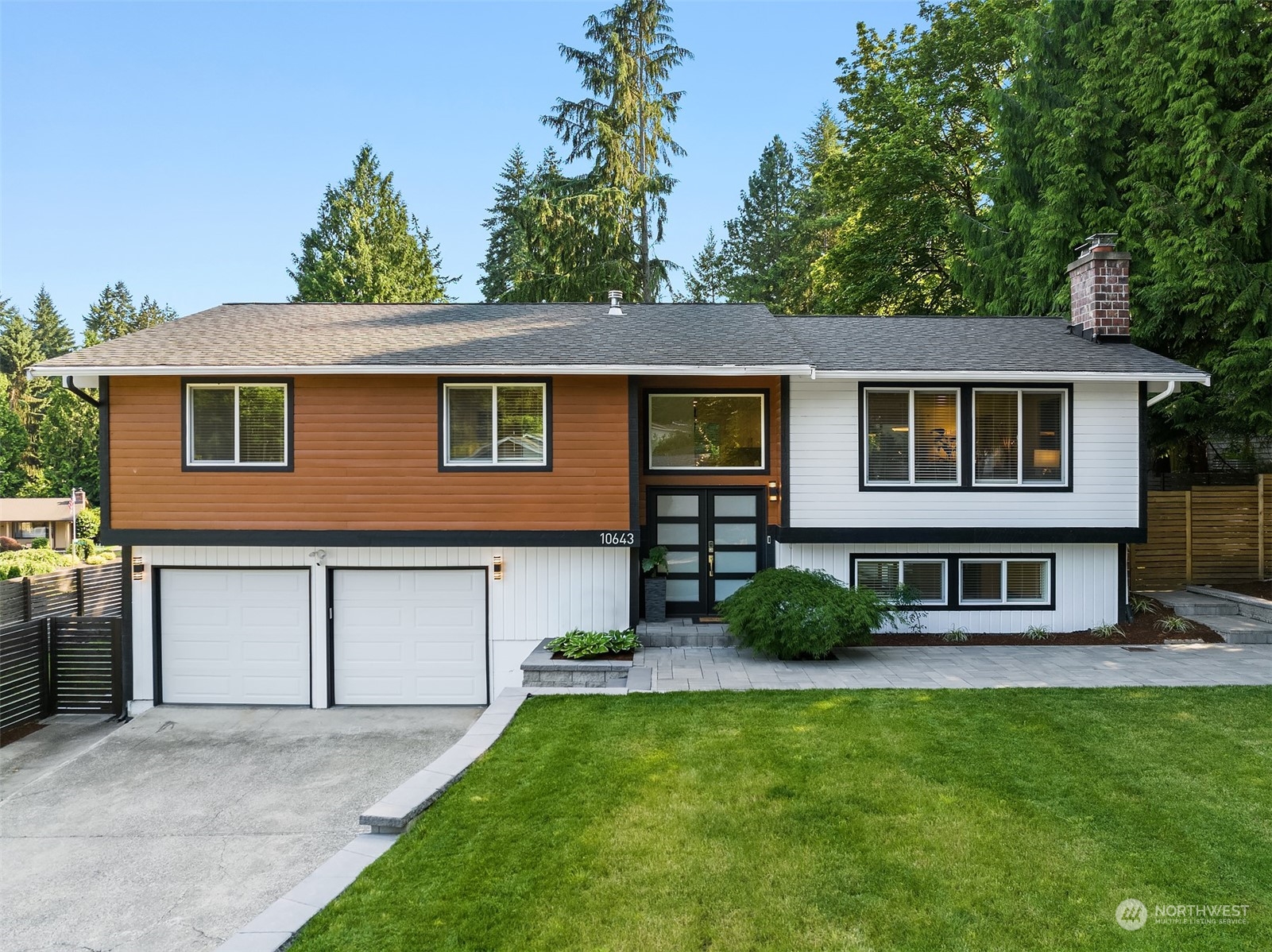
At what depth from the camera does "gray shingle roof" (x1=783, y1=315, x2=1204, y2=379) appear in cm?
935

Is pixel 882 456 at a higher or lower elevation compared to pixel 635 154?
lower

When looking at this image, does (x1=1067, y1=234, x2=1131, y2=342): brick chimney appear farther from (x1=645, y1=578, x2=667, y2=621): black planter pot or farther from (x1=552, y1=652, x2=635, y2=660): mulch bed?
(x1=552, y1=652, x2=635, y2=660): mulch bed

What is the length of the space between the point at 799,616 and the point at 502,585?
3.82 m

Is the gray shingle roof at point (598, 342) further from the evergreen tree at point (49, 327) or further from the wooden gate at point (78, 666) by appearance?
the evergreen tree at point (49, 327)

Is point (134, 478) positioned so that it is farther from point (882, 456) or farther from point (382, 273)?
point (382, 273)

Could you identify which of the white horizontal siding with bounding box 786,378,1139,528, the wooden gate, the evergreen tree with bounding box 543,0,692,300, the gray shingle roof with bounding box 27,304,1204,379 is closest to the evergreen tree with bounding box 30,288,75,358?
the evergreen tree with bounding box 543,0,692,300

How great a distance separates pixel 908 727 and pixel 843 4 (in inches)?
816

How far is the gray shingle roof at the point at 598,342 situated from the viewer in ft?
29.5

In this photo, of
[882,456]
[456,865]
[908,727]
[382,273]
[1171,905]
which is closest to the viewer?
[1171,905]

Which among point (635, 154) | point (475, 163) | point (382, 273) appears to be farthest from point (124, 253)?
point (635, 154)

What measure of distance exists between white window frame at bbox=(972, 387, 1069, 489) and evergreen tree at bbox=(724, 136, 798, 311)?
22.3 meters

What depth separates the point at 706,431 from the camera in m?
10.1

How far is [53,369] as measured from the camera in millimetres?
8742

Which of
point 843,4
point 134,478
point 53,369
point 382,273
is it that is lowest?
point 134,478
